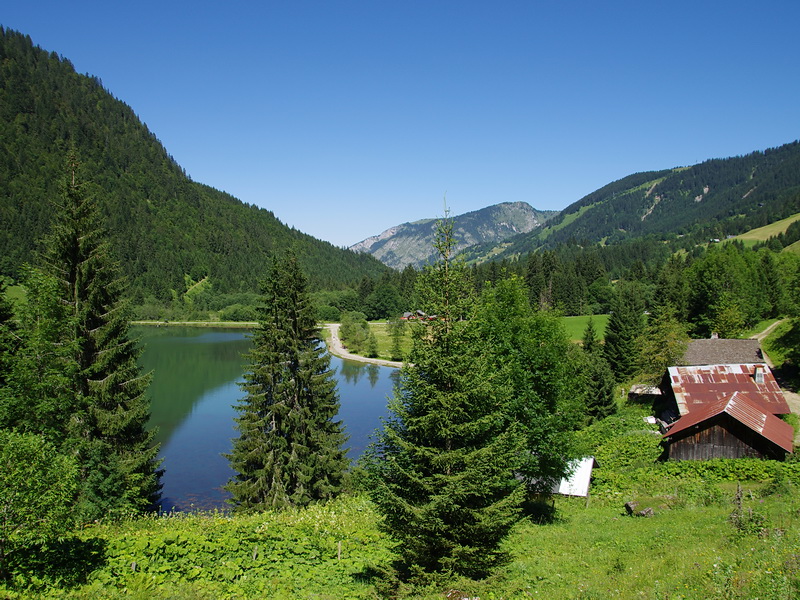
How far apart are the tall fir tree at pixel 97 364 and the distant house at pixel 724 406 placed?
2470 centimetres

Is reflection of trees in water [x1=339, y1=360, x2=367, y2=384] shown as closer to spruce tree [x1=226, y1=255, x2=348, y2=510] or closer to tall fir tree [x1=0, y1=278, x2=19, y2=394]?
spruce tree [x1=226, y1=255, x2=348, y2=510]

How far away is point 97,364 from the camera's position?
648 inches

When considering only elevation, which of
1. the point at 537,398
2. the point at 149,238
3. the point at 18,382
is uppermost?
the point at 149,238

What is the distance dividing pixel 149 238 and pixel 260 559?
638 ft

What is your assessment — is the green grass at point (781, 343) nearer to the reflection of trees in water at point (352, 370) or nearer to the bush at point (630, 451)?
the bush at point (630, 451)

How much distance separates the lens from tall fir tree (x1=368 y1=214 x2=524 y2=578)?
959cm

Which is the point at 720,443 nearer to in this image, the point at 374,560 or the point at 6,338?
the point at 374,560

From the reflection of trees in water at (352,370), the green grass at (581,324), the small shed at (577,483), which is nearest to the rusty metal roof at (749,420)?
the small shed at (577,483)

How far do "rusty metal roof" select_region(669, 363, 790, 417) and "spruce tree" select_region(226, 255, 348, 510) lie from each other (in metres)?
24.6

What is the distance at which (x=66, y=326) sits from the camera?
14.1m

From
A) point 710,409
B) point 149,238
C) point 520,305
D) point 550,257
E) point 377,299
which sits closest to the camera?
point 520,305

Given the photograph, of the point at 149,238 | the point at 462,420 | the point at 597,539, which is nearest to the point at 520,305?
the point at 597,539

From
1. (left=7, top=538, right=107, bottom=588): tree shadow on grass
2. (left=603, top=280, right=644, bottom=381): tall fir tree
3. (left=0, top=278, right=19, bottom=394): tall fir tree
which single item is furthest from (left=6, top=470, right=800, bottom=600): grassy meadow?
(left=603, top=280, right=644, bottom=381): tall fir tree

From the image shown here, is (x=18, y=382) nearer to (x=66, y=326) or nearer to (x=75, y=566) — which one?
(x=66, y=326)
